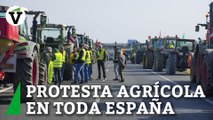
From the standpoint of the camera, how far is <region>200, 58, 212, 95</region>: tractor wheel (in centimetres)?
1804

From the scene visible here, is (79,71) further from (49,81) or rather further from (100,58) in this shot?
(100,58)

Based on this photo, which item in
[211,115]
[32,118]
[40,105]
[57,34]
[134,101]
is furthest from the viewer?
[57,34]

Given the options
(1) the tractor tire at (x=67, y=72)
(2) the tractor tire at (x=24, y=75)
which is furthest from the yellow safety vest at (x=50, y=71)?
(2) the tractor tire at (x=24, y=75)

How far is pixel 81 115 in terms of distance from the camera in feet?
43.2

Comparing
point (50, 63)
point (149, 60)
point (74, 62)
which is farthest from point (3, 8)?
point (149, 60)

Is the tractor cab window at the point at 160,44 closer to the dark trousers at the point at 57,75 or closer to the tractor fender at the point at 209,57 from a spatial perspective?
the dark trousers at the point at 57,75

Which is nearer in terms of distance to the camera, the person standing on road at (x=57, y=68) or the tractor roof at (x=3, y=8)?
the tractor roof at (x=3, y=8)

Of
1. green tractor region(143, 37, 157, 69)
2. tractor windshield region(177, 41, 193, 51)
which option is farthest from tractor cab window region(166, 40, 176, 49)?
green tractor region(143, 37, 157, 69)

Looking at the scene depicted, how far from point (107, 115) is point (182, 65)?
799 inches

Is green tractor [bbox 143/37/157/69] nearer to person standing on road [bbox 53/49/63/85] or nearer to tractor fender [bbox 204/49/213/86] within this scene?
person standing on road [bbox 53/49/63/85]

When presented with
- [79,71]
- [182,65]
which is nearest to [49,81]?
[79,71]

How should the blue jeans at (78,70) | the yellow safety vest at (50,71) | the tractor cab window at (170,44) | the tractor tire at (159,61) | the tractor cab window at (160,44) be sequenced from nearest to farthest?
the yellow safety vest at (50,71)
the blue jeans at (78,70)
the tractor cab window at (170,44)
the tractor tire at (159,61)
the tractor cab window at (160,44)

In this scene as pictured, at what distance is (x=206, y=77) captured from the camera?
1848 cm

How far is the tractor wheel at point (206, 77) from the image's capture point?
710 inches
